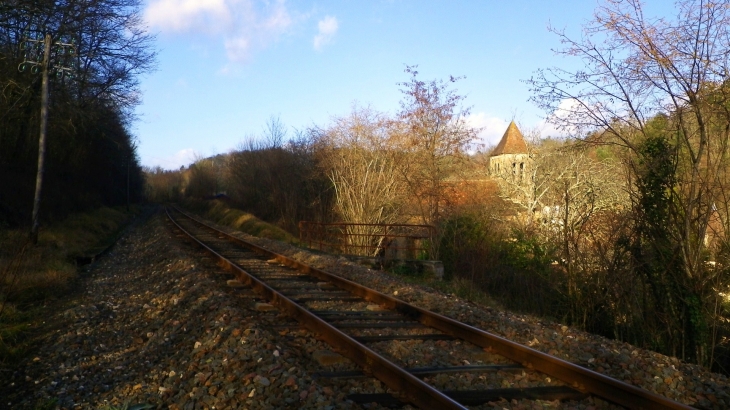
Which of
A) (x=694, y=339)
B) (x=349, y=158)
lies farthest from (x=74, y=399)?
(x=349, y=158)

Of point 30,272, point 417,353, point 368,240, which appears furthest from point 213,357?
point 368,240

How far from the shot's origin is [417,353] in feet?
22.9

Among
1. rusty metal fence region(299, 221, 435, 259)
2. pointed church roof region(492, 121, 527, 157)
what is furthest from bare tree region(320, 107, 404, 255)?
pointed church roof region(492, 121, 527, 157)

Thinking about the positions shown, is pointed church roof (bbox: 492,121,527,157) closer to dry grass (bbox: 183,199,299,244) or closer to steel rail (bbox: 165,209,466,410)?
dry grass (bbox: 183,199,299,244)

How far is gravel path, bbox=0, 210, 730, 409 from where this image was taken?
18.7 feet

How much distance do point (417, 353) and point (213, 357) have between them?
227 centimetres

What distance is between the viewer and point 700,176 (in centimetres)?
1136

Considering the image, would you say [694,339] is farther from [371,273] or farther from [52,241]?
[52,241]

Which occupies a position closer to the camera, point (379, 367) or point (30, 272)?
point (379, 367)

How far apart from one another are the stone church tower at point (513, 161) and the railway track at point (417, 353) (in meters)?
21.0

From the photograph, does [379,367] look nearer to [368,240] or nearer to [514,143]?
[368,240]

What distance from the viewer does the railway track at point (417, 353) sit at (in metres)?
5.34

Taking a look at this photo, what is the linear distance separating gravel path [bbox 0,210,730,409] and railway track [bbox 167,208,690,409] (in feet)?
0.80

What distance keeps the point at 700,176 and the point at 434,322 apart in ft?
20.9
